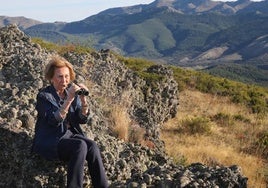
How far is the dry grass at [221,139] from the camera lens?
9.00m

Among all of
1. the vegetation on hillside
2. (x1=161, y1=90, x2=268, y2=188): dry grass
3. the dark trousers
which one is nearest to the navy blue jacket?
the dark trousers

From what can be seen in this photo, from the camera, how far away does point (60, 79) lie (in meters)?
5.58

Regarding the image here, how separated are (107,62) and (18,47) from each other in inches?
128

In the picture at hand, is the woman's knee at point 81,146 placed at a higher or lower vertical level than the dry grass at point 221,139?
higher

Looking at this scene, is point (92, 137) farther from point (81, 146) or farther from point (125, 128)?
point (125, 128)

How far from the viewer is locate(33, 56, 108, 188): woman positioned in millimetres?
5043

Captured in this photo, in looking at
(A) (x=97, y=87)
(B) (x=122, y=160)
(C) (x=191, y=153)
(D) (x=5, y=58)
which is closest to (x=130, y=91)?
(A) (x=97, y=87)

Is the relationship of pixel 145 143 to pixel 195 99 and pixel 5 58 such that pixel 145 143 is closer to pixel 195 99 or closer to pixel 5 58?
pixel 5 58

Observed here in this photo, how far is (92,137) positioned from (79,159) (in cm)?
134

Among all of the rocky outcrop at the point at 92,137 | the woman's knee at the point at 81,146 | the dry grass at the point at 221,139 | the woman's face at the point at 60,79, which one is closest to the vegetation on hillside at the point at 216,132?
the dry grass at the point at 221,139

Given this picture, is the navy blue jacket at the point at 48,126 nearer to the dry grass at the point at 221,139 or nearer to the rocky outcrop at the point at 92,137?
the rocky outcrop at the point at 92,137

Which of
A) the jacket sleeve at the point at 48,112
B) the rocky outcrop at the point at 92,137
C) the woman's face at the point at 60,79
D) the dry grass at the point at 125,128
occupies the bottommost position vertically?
the dry grass at the point at 125,128

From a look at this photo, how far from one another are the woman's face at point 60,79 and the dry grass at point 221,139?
3364mm

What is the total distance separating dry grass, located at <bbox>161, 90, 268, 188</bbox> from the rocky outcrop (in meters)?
1.09
